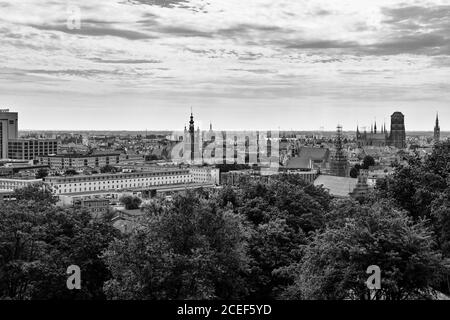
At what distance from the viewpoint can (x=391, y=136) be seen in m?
136

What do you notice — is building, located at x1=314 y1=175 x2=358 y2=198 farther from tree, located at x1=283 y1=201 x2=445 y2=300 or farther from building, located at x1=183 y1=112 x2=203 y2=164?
tree, located at x1=283 y1=201 x2=445 y2=300

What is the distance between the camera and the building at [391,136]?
120m

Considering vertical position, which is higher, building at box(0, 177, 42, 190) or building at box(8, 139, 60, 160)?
building at box(8, 139, 60, 160)

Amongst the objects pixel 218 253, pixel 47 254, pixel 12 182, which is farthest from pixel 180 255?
pixel 12 182

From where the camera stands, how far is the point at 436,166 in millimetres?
25250

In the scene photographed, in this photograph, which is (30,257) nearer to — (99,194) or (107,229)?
(107,229)

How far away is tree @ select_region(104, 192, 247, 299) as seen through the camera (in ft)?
48.2

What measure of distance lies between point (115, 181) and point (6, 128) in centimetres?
5325

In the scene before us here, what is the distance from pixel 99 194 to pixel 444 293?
71567 mm

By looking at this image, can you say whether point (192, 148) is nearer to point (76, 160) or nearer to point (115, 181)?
point (76, 160)

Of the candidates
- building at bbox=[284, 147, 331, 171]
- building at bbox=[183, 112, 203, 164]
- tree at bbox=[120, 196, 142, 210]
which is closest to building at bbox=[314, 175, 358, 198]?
tree at bbox=[120, 196, 142, 210]

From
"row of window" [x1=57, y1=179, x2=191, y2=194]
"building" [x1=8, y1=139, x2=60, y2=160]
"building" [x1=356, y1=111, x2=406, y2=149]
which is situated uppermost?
"building" [x1=356, y1=111, x2=406, y2=149]

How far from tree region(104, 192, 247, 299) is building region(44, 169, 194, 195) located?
66.5 meters
